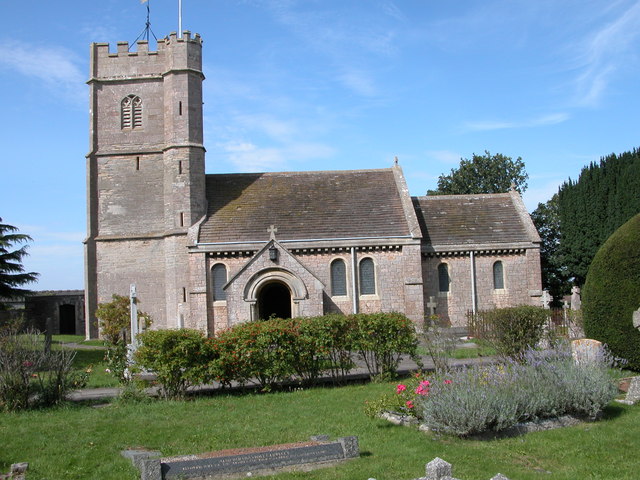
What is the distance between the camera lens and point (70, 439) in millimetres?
10523

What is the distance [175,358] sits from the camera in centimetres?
1396

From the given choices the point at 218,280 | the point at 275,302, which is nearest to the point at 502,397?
the point at 218,280

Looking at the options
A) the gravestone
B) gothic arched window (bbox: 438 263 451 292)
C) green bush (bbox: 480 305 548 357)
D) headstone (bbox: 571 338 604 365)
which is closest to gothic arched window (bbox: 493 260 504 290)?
gothic arched window (bbox: 438 263 451 292)

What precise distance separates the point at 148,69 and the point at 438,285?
18.2 meters

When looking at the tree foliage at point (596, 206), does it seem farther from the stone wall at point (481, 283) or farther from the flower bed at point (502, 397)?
the flower bed at point (502, 397)

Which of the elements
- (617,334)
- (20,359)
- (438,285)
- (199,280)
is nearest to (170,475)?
(20,359)

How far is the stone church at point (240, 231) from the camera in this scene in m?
28.8

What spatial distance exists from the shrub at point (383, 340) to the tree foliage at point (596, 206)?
26.3 metres

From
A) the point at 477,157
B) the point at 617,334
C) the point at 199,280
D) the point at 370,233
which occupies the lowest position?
the point at 617,334

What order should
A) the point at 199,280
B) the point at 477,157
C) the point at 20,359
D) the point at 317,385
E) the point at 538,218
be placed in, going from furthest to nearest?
the point at 477,157, the point at 538,218, the point at 199,280, the point at 317,385, the point at 20,359

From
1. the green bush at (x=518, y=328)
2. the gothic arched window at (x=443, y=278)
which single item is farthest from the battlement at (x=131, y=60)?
the green bush at (x=518, y=328)

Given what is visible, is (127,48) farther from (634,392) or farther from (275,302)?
(634,392)

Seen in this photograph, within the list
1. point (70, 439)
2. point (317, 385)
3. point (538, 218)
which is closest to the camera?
point (70, 439)

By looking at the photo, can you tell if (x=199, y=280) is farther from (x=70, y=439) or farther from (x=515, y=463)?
(x=515, y=463)
